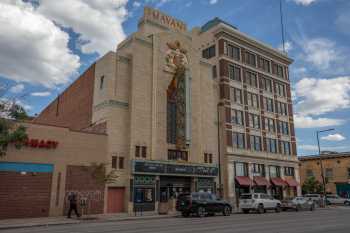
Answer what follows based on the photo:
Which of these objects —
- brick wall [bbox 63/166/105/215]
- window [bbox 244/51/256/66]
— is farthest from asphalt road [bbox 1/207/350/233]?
window [bbox 244/51/256/66]

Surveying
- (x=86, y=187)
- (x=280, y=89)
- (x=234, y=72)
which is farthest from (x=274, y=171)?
(x=86, y=187)

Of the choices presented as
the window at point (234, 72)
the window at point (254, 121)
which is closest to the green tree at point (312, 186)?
the window at point (254, 121)

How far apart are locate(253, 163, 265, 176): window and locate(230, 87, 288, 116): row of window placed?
351 inches

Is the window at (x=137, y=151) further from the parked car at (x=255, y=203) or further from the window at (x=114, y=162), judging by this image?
the parked car at (x=255, y=203)

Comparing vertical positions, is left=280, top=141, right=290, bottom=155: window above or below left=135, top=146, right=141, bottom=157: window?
above

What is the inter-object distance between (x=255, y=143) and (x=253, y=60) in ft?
43.9

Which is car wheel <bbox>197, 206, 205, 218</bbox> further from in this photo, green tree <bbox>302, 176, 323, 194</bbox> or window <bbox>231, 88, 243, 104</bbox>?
green tree <bbox>302, 176, 323, 194</bbox>

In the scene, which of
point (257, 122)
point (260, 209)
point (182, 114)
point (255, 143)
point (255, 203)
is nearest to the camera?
point (255, 203)

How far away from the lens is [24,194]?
85.4 feet

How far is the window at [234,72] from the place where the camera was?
47.5 metres

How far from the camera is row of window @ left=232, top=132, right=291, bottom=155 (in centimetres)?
4534

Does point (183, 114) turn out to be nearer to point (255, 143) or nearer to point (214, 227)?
point (255, 143)

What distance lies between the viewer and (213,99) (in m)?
44.0

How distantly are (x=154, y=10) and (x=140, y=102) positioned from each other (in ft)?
41.6
